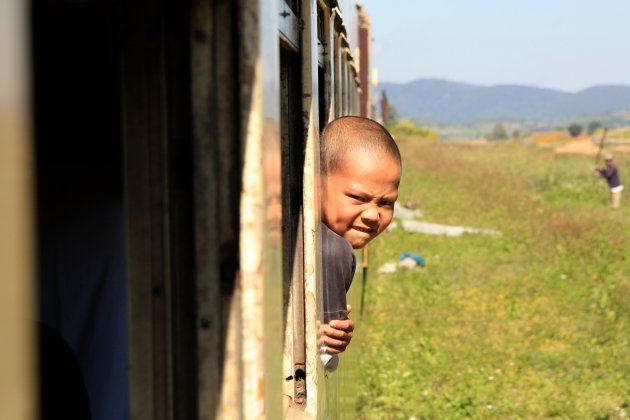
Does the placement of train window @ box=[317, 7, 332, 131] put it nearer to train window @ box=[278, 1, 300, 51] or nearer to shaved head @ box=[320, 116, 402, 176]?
shaved head @ box=[320, 116, 402, 176]

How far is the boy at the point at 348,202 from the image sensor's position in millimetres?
2750

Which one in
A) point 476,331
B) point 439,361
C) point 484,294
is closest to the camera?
point 439,361

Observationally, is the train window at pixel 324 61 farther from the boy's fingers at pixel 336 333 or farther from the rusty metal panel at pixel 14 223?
the rusty metal panel at pixel 14 223

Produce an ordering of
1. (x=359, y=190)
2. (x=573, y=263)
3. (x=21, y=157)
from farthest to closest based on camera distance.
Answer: (x=573, y=263), (x=359, y=190), (x=21, y=157)

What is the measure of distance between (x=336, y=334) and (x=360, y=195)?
15.5 inches

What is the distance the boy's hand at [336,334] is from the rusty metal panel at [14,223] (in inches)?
84.5

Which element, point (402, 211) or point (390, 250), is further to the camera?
point (402, 211)

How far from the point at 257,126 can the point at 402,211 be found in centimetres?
2005

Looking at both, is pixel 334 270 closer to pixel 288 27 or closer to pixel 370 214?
pixel 370 214

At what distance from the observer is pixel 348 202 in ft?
9.14

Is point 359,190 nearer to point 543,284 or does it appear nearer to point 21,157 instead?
point 21,157

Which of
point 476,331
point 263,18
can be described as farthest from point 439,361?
point 263,18

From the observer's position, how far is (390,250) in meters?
15.6

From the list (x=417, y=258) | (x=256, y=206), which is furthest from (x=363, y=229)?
(x=417, y=258)
